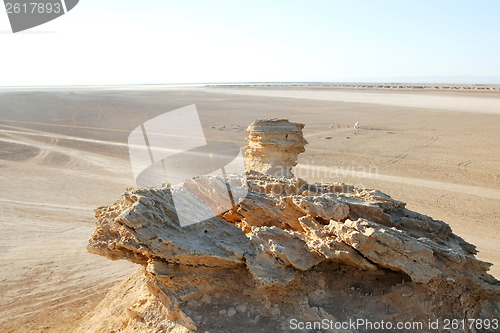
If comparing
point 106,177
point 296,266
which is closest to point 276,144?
point 296,266

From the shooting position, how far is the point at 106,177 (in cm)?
2222

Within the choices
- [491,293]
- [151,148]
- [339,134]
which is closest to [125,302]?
[491,293]

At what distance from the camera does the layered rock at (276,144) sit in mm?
12070

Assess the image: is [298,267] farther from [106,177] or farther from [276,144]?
[106,177]

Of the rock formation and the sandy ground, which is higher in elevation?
the rock formation

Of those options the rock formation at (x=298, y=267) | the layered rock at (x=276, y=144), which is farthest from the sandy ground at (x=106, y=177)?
the layered rock at (x=276, y=144)

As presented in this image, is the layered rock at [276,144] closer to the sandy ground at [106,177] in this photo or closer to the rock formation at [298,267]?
the rock formation at [298,267]

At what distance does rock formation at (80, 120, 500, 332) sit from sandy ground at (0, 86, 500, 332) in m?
4.50

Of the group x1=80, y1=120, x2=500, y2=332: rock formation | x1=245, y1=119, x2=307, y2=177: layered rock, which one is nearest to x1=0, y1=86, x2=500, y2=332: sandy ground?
x1=80, y1=120, x2=500, y2=332: rock formation

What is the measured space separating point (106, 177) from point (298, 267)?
64.5ft

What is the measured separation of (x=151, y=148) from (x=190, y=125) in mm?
12687

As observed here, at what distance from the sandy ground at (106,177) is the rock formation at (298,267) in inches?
177

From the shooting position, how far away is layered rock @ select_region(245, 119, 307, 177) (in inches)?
475

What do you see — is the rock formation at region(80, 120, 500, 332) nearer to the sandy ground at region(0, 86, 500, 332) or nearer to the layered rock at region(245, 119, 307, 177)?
the sandy ground at region(0, 86, 500, 332)
